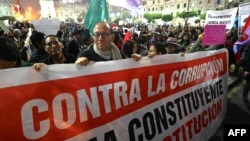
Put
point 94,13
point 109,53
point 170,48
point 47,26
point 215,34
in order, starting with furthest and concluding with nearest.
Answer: point 47,26 < point 94,13 < point 215,34 < point 170,48 < point 109,53

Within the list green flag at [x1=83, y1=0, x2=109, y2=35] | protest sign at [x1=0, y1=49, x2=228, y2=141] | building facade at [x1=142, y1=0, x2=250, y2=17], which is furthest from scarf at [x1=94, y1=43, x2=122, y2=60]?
building facade at [x1=142, y1=0, x2=250, y2=17]

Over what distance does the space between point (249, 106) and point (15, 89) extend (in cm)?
504

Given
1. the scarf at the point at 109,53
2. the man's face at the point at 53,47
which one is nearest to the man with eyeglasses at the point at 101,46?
the scarf at the point at 109,53

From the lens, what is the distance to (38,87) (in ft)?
6.86

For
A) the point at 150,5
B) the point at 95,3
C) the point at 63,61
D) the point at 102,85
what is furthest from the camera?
the point at 150,5

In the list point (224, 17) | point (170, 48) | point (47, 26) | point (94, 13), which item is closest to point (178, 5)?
point (224, 17)

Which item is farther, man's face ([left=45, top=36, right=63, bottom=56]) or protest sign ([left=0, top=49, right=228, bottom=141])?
man's face ([left=45, top=36, right=63, bottom=56])

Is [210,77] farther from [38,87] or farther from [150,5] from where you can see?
[150,5]

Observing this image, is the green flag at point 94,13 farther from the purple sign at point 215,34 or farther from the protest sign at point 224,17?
the protest sign at point 224,17

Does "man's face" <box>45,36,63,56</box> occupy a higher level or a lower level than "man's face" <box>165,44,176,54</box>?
higher

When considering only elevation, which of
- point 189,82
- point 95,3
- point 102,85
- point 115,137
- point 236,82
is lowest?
point 236,82

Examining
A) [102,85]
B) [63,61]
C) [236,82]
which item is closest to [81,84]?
[102,85]

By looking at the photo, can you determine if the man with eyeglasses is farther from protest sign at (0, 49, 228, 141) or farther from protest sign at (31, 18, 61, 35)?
protest sign at (31, 18, 61, 35)

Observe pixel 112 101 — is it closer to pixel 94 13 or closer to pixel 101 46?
pixel 101 46
